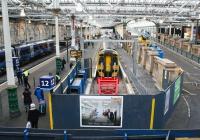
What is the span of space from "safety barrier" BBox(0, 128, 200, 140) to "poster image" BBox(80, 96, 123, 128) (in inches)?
81.2

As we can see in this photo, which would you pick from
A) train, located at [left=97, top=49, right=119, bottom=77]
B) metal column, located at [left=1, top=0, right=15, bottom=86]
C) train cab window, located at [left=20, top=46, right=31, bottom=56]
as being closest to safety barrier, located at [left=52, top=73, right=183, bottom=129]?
metal column, located at [left=1, top=0, right=15, bottom=86]

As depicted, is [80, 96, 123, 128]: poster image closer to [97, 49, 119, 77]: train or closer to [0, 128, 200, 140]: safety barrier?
[0, 128, 200, 140]: safety barrier

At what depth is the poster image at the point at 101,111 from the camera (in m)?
10.5

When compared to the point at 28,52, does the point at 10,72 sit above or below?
above

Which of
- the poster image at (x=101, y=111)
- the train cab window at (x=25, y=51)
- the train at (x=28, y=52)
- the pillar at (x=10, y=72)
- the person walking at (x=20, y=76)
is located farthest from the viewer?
the train cab window at (x=25, y=51)

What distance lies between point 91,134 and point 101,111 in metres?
2.08

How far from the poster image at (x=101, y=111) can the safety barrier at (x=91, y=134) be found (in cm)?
206

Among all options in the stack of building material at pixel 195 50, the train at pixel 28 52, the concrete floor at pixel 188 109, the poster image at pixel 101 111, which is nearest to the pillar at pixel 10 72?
the poster image at pixel 101 111

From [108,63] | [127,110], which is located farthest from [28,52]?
[127,110]

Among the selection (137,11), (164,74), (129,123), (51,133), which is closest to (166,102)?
(129,123)

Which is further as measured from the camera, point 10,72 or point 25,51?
point 25,51

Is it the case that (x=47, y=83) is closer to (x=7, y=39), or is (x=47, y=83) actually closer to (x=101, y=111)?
(x=7, y=39)

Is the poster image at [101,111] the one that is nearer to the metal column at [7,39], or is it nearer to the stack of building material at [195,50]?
the metal column at [7,39]

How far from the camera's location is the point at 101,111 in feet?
34.8
